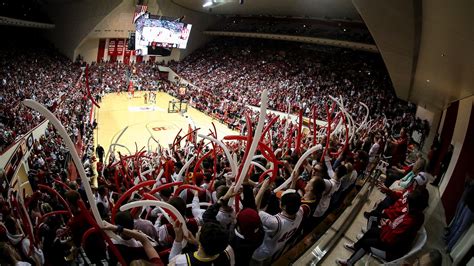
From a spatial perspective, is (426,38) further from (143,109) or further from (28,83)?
(143,109)

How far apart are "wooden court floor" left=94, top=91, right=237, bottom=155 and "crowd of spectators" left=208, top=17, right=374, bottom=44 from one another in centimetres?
1201

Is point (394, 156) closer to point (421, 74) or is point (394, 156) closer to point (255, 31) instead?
point (421, 74)

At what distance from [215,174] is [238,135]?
2628 millimetres

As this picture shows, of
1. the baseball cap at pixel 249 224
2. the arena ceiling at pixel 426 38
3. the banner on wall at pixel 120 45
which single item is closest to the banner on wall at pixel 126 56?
the banner on wall at pixel 120 45

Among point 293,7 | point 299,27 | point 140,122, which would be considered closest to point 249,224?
point 140,122

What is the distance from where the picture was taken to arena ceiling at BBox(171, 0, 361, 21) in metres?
22.5

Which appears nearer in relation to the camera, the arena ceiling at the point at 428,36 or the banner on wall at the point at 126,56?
the arena ceiling at the point at 428,36

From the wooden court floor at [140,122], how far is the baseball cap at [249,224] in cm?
1416

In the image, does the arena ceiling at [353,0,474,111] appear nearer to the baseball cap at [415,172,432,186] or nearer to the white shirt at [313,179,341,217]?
the baseball cap at [415,172,432,186]

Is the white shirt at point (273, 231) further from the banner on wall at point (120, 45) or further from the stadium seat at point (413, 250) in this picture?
the banner on wall at point (120, 45)

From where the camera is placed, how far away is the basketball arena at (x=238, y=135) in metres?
3.00

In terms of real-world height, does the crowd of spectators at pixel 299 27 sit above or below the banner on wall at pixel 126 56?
above

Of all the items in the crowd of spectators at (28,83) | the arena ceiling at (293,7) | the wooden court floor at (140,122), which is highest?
the arena ceiling at (293,7)

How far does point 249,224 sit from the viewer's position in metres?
2.52
